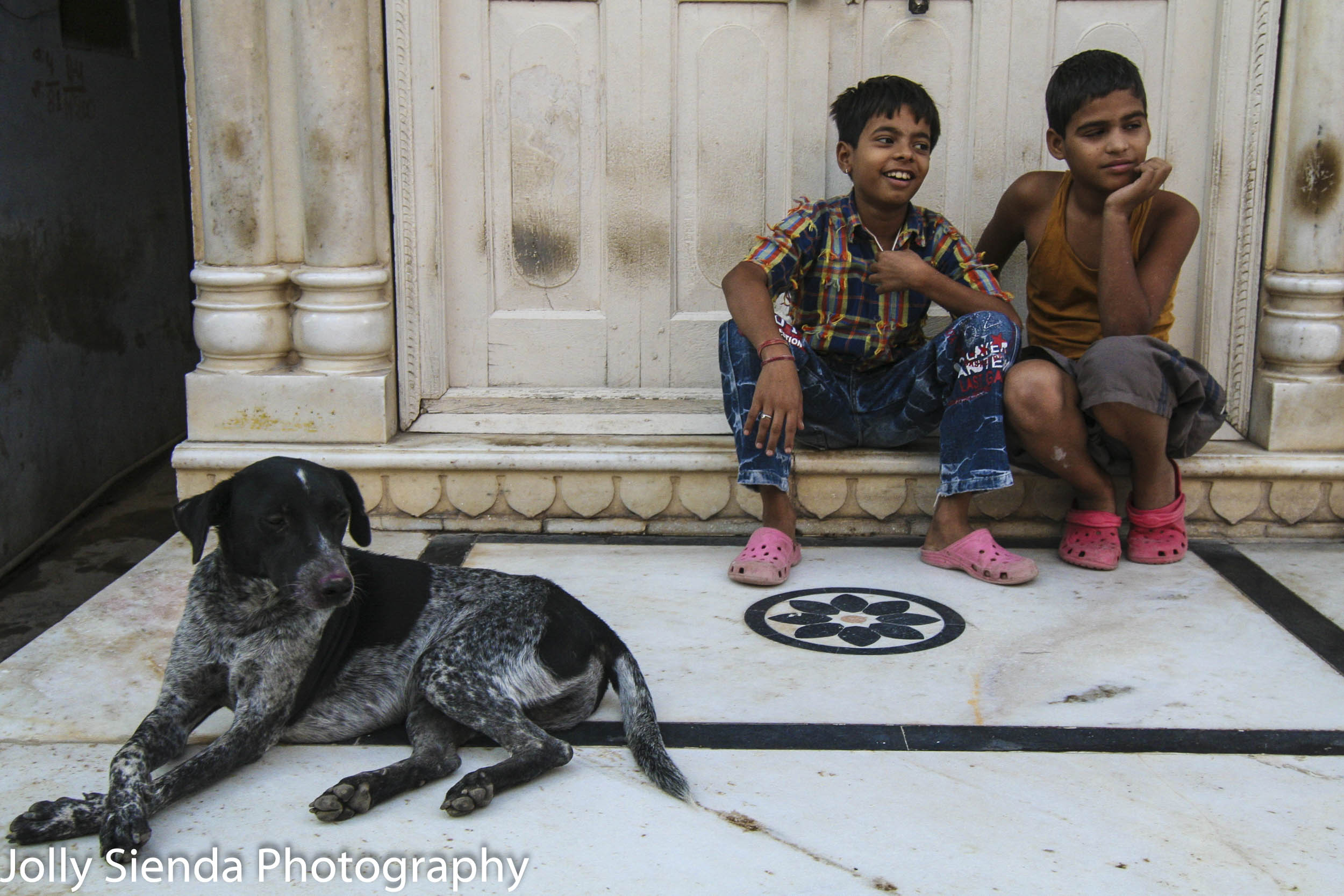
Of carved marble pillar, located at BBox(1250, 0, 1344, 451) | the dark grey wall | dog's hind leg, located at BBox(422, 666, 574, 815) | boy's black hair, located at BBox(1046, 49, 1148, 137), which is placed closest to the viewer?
dog's hind leg, located at BBox(422, 666, 574, 815)

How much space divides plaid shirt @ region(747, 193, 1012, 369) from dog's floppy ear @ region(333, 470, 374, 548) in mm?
1583

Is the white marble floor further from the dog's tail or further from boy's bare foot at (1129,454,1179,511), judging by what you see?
boy's bare foot at (1129,454,1179,511)

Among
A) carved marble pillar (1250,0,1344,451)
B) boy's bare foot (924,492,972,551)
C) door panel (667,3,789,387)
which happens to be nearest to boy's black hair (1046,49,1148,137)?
carved marble pillar (1250,0,1344,451)

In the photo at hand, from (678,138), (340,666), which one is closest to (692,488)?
(678,138)

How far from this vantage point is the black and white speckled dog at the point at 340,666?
2.34m

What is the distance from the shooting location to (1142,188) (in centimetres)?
352

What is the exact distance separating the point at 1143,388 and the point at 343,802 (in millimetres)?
2358

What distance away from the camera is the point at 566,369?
434 centimetres

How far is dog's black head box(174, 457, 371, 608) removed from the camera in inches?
92.7

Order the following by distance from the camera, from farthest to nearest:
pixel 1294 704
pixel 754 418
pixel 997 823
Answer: pixel 754 418 < pixel 1294 704 < pixel 997 823

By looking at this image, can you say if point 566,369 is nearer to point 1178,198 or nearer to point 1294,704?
point 1178,198

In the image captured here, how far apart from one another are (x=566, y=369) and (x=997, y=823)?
2.41 meters

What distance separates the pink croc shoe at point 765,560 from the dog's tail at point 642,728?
89 centimetres

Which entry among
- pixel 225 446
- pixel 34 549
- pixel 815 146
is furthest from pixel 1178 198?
pixel 34 549
